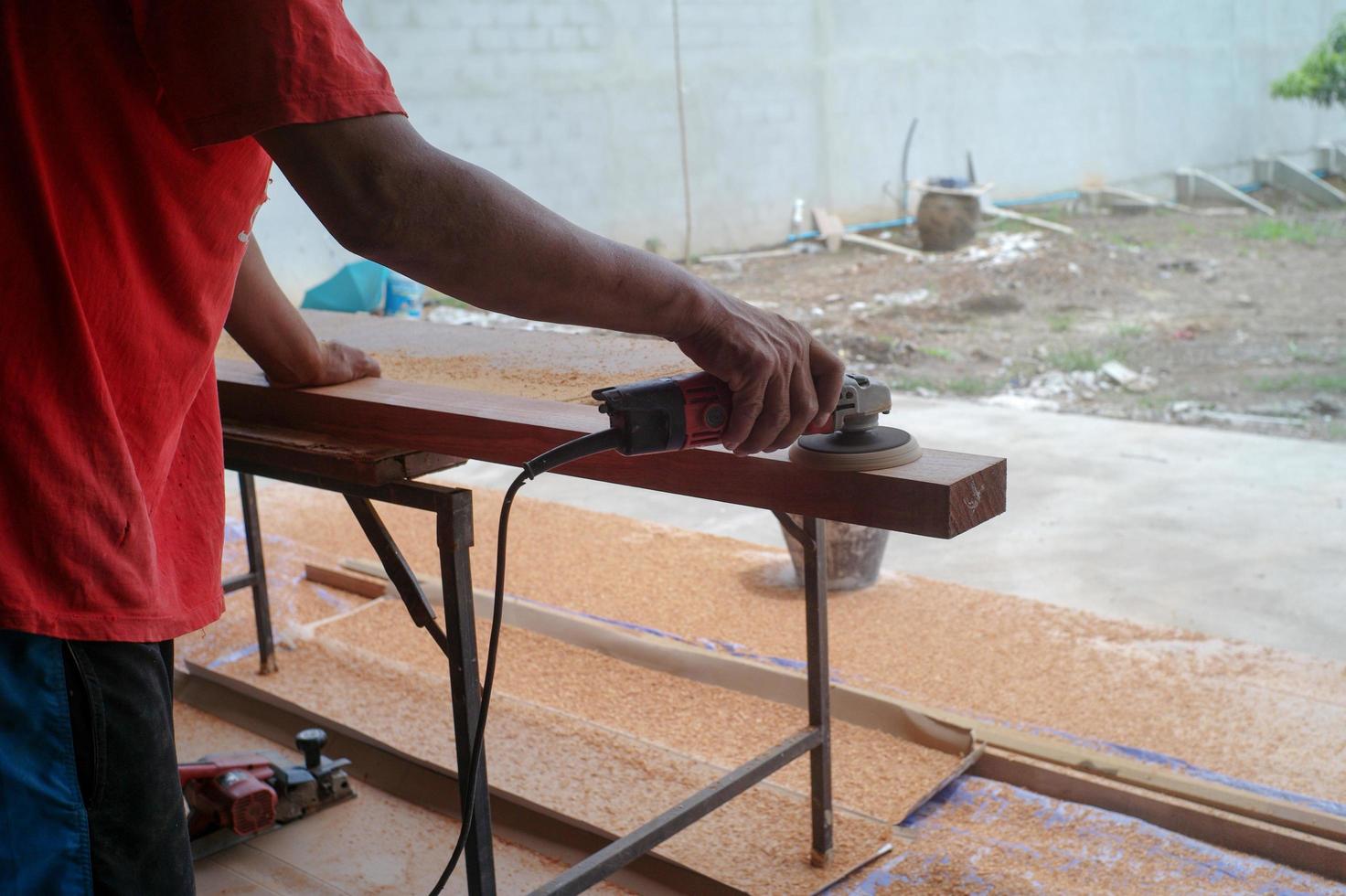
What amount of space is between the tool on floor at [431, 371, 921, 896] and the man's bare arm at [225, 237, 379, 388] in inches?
27.3

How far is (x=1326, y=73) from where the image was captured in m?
13.8

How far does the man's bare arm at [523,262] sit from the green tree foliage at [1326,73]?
15036 mm

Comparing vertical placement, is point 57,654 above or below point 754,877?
above

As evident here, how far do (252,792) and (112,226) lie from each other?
176 centimetres

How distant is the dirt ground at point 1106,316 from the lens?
674 cm

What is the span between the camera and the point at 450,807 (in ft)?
8.89

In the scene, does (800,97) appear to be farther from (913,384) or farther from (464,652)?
(464,652)

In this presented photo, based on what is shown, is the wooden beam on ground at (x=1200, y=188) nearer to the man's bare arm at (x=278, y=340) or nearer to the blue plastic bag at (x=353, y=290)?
the blue plastic bag at (x=353, y=290)

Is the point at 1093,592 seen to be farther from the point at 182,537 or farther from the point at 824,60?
the point at 824,60

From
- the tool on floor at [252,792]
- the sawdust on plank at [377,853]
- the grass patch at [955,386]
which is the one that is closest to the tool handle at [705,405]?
the sawdust on plank at [377,853]

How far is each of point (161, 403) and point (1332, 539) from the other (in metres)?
4.21

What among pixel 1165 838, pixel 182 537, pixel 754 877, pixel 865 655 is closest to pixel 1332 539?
pixel 865 655

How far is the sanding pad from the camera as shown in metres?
1.49

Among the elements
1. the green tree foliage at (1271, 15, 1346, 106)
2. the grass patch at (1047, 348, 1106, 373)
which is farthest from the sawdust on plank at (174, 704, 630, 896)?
the green tree foliage at (1271, 15, 1346, 106)
